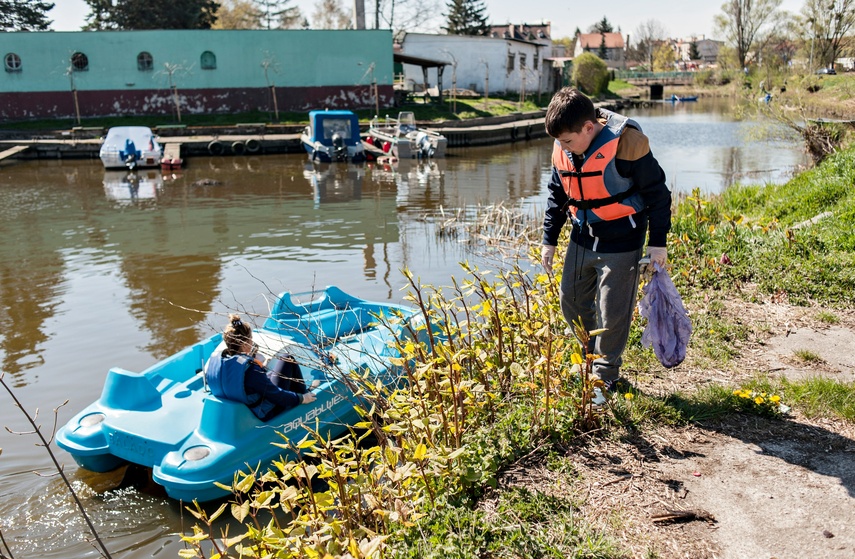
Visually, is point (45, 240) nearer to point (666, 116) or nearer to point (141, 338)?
point (141, 338)

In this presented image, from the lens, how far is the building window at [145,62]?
3556 cm

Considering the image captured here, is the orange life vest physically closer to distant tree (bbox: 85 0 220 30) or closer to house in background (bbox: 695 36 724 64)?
distant tree (bbox: 85 0 220 30)

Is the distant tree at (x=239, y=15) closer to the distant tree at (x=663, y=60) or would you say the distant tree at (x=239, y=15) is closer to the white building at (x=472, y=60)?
the white building at (x=472, y=60)

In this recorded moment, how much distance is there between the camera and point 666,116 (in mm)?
45750

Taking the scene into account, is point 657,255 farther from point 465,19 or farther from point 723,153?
point 465,19

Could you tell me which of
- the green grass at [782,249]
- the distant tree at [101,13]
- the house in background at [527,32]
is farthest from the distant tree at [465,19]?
the green grass at [782,249]

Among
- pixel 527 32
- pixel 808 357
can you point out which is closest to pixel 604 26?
pixel 527 32

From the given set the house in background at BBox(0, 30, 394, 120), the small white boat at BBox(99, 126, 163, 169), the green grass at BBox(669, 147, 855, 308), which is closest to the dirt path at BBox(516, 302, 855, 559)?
the green grass at BBox(669, 147, 855, 308)

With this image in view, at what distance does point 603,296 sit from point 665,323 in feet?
1.26

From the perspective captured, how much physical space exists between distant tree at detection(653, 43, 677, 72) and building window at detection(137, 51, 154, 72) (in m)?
76.9

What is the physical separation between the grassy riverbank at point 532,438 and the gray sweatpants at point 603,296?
176 mm

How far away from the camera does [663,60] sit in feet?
318

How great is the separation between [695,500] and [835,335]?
2.61 m

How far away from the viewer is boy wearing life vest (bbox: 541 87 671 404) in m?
3.75
